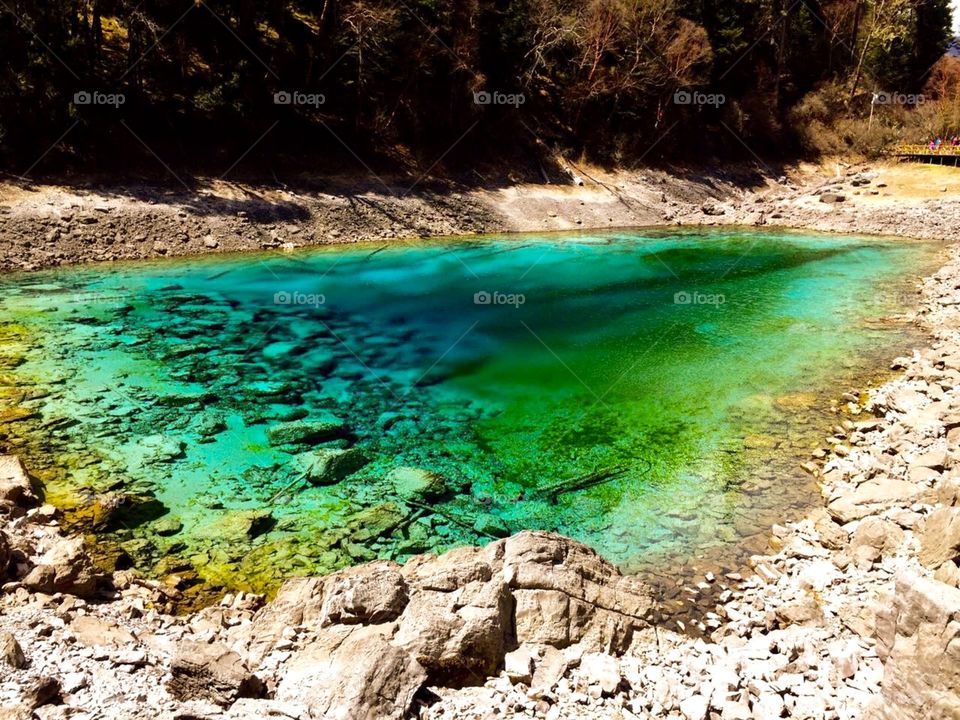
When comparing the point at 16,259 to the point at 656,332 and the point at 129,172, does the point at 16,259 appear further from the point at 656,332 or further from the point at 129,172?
the point at 656,332

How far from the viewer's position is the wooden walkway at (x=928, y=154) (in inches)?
1678

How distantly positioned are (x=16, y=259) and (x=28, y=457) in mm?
15394

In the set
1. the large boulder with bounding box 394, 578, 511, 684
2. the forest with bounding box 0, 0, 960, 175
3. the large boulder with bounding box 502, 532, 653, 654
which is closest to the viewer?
the large boulder with bounding box 394, 578, 511, 684

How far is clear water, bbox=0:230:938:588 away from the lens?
327 inches

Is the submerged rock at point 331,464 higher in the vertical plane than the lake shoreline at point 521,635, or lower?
lower

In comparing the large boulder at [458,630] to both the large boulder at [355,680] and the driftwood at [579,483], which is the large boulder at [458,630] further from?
the driftwood at [579,483]

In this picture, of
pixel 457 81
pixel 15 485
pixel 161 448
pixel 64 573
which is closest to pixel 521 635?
pixel 64 573

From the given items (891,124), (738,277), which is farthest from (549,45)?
(891,124)

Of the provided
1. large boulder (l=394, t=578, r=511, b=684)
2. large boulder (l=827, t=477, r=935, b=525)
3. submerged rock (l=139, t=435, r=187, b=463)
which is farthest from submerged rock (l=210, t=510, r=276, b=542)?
large boulder (l=827, t=477, r=935, b=525)

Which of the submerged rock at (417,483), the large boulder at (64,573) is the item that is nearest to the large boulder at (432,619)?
the large boulder at (64,573)

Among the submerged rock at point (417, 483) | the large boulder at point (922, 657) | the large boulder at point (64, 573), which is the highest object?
the large boulder at point (922, 657)

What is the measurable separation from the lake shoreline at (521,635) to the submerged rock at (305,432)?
335cm

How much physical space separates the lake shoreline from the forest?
25046mm

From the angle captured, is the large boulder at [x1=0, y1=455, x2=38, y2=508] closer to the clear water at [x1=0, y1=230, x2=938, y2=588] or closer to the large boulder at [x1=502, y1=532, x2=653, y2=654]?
the clear water at [x1=0, y1=230, x2=938, y2=588]
